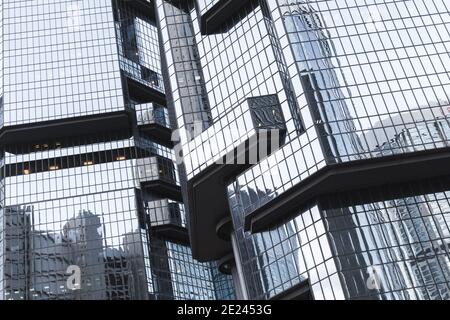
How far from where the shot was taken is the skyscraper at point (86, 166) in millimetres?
86438

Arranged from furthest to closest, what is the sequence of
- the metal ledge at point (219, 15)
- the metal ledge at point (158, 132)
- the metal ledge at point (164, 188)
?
the metal ledge at point (158, 132)
the metal ledge at point (164, 188)
the metal ledge at point (219, 15)

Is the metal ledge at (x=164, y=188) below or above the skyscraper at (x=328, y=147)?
above

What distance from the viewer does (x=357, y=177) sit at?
172ft

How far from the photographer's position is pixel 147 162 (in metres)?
96.4

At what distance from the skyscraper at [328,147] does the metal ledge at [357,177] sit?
0.38 feet

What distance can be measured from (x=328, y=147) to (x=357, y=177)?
3.69 metres

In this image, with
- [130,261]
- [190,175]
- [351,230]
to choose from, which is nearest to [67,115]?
[130,261]

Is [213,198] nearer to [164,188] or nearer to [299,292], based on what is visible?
[299,292]

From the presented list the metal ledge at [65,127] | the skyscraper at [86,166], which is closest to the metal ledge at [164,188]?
the skyscraper at [86,166]

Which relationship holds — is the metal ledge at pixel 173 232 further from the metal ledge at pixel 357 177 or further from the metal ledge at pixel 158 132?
the metal ledge at pixel 357 177

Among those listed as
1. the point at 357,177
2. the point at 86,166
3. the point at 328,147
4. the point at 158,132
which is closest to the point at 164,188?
the point at 158,132

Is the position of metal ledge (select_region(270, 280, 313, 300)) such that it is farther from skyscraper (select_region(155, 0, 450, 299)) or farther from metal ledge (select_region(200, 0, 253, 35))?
metal ledge (select_region(200, 0, 253, 35))
